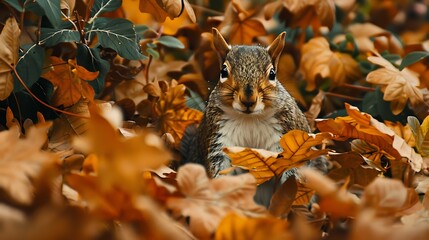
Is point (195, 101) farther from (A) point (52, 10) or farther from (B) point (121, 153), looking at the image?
(B) point (121, 153)

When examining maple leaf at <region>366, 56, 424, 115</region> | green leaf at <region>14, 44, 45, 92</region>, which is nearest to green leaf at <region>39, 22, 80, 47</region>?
green leaf at <region>14, 44, 45, 92</region>

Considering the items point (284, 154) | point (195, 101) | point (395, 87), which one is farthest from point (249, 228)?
point (195, 101)

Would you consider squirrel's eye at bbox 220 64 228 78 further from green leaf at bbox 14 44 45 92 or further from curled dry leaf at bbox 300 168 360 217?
curled dry leaf at bbox 300 168 360 217

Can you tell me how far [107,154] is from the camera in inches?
35.5

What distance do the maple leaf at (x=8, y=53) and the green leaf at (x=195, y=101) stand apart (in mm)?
631

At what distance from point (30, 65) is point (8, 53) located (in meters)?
0.09

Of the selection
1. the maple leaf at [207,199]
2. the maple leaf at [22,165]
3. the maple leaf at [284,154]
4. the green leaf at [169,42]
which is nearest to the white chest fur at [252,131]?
the green leaf at [169,42]

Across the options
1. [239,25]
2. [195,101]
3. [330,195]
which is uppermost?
[330,195]

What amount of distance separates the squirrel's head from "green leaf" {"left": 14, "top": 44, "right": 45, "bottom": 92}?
0.41 metres

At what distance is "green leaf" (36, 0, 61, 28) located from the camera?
1416mm

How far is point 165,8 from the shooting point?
5.20 feet

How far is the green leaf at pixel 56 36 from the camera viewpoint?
1.54 metres

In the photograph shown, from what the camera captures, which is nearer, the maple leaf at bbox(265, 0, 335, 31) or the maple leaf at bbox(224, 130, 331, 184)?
the maple leaf at bbox(224, 130, 331, 184)

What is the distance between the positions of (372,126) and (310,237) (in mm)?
590
